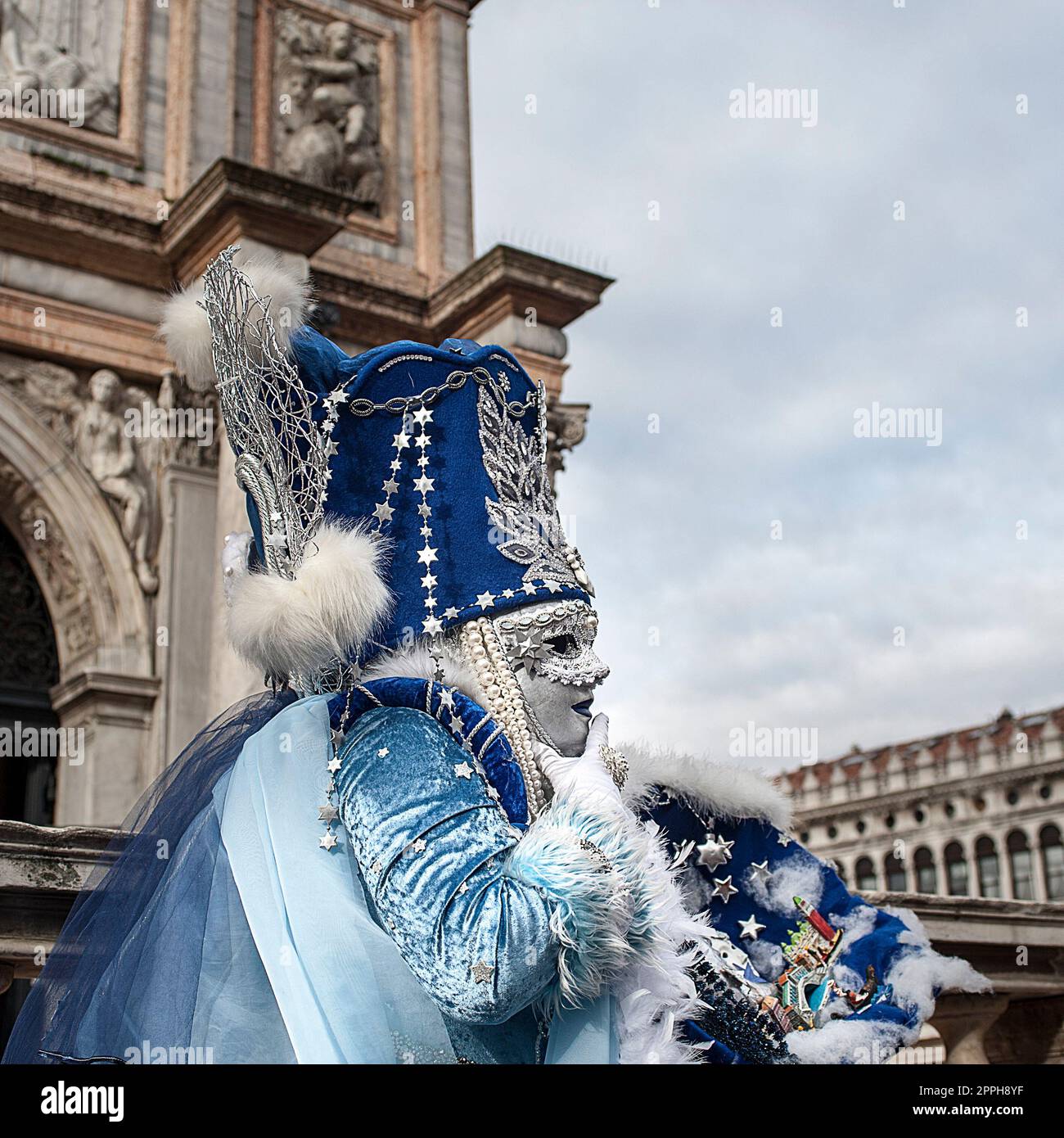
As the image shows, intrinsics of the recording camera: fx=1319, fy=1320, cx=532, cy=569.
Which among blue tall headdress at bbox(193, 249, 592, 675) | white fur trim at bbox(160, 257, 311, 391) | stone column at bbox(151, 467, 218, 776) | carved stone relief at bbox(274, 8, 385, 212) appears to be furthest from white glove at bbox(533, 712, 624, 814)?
carved stone relief at bbox(274, 8, 385, 212)

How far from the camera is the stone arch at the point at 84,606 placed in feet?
24.4

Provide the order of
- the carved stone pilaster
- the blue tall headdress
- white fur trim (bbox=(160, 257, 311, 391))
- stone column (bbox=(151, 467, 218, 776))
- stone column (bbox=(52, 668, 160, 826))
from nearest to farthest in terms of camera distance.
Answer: the blue tall headdress, white fur trim (bbox=(160, 257, 311, 391)), stone column (bbox=(52, 668, 160, 826)), stone column (bbox=(151, 467, 218, 776)), the carved stone pilaster

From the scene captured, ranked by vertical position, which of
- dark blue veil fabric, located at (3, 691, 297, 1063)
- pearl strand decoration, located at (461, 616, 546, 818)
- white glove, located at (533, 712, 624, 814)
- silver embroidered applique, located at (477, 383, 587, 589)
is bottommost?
dark blue veil fabric, located at (3, 691, 297, 1063)

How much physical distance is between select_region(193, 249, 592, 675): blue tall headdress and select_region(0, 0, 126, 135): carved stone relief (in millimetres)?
6550

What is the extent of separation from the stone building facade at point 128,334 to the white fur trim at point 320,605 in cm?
447

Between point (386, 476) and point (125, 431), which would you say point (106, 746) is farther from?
point (386, 476)

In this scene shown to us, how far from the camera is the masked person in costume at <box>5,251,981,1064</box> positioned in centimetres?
208

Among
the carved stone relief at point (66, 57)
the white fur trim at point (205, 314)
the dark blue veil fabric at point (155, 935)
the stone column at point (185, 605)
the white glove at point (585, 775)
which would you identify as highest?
the carved stone relief at point (66, 57)

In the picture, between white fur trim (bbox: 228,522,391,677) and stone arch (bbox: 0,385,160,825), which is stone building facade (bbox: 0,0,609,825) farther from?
white fur trim (bbox: 228,522,391,677)

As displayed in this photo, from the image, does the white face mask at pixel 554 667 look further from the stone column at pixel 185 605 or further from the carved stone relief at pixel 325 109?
the carved stone relief at pixel 325 109

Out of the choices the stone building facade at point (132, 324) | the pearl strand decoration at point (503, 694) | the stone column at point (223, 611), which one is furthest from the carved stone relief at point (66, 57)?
the pearl strand decoration at point (503, 694)
